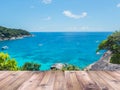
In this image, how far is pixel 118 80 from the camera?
3.45m

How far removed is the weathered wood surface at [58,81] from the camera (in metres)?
3.02

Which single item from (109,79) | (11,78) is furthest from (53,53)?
(109,79)

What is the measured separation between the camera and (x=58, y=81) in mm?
3396

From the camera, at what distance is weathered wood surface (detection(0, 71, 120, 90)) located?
3016 mm

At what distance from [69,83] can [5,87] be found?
2.95 ft

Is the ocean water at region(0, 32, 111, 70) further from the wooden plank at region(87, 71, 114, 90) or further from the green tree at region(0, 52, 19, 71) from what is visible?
the wooden plank at region(87, 71, 114, 90)

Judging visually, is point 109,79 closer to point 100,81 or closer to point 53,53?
point 100,81

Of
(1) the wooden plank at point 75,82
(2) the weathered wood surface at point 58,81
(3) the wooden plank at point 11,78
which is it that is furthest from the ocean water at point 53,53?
(1) the wooden plank at point 75,82

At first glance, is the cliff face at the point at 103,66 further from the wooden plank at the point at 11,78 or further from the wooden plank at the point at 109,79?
the wooden plank at the point at 11,78

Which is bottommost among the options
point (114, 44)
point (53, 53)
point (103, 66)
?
point (53, 53)

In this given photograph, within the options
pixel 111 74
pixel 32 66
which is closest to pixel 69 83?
pixel 111 74

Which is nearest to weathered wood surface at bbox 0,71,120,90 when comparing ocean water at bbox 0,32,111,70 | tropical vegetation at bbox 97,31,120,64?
tropical vegetation at bbox 97,31,120,64

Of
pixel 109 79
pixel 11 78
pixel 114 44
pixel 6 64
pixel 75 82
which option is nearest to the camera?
pixel 75 82

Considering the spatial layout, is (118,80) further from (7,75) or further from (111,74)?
(7,75)
